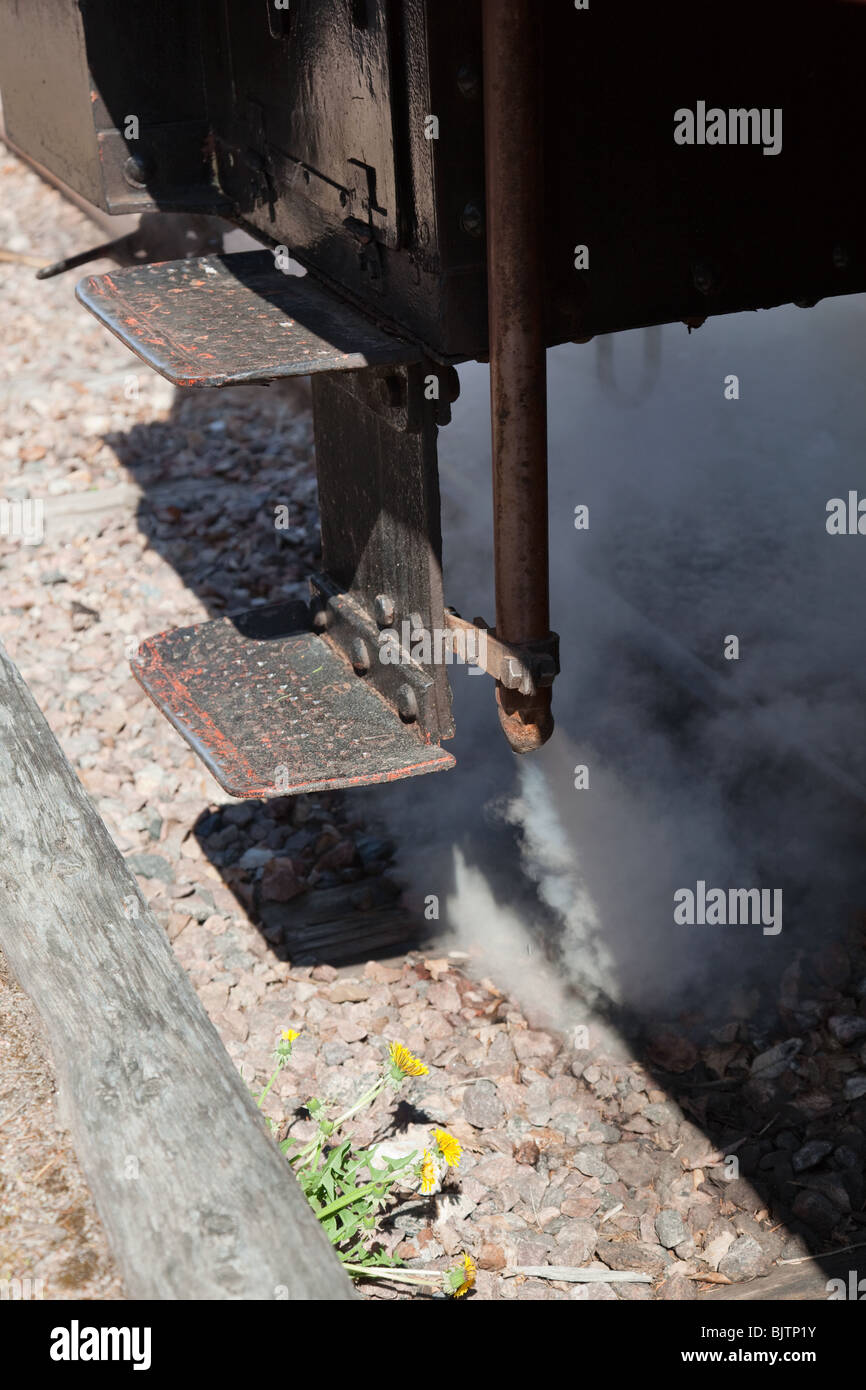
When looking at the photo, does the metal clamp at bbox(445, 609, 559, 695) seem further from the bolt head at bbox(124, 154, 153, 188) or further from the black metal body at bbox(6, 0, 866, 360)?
the bolt head at bbox(124, 154, 153, 188)

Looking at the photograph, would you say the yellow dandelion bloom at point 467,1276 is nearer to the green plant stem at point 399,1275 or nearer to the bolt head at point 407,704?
the green plant stem at point 399,1275

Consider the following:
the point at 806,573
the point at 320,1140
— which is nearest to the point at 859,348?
the point at 806,573

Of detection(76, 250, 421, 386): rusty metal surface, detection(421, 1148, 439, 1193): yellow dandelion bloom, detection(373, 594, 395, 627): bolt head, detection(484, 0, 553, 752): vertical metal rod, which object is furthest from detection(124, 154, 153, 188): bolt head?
detection(421, 1148, 439, 1193): yellow dandelion bloom

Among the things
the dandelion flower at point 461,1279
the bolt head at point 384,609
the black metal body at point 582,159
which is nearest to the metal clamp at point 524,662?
the bolt head at point 384,609

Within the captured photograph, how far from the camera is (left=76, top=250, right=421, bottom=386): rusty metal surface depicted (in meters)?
3.01

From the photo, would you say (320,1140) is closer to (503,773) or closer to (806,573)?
(503,773)

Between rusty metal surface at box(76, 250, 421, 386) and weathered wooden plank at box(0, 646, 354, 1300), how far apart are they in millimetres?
981

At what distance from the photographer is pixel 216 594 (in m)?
6.14

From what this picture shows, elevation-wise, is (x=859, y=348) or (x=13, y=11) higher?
(x=13, y=11)

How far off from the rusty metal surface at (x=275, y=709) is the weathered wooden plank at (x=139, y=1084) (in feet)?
1.51

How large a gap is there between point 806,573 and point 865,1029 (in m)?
2.05

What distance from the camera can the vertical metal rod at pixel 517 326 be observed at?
2.70 metres

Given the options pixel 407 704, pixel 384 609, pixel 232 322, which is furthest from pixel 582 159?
pixel 407 704

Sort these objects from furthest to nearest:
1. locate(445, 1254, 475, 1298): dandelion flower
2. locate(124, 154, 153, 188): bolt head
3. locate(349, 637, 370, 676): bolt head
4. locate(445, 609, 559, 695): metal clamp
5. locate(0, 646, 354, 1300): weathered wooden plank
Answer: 1. locate(124, 154, 153, 188): bolt head
2. locate(349, 637, 370, 676): bolt head
3. locate(445, 1254, 475, 1298): dandelion flower
4. locate(445, 609, 559, 695): metal clamp
5. locate(0, 646, 354, 1300): weathered wooden plank
